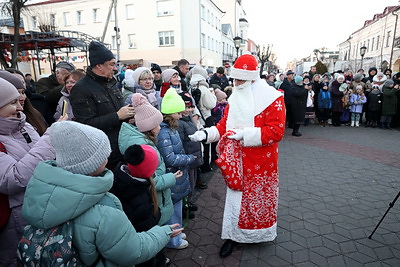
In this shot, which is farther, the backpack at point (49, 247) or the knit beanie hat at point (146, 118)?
the knit beanie hat at point (146, 118)

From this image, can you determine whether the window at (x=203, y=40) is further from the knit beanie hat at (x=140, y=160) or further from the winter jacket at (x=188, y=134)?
the knit beanie hat at (x=140, y=160)

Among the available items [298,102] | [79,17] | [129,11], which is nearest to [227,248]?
[298,102]

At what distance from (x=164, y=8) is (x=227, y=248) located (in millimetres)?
28777

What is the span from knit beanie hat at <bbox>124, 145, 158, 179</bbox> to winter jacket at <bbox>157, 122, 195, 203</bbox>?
3.10 feet

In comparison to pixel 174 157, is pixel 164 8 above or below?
above

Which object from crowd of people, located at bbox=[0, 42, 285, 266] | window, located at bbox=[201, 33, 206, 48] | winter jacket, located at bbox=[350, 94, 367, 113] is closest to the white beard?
crowd of people, located at bbox=[0, 42, 285, 266]

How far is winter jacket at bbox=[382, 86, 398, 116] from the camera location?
8.93 meters

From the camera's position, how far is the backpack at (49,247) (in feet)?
4.00

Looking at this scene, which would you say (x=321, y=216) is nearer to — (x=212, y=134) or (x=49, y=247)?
(x=212, y=134)

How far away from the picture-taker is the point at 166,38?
27.5 m

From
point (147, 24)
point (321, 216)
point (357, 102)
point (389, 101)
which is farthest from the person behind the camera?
point (147, 24)

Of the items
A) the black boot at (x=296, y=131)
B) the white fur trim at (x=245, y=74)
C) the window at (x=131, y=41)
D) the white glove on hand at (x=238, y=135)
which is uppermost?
the window at (x=131, y=41)

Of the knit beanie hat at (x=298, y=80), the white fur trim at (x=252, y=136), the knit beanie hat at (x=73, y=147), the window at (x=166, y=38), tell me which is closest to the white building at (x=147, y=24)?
the window at (x=166, y=38)

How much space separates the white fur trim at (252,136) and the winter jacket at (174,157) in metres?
0.75
